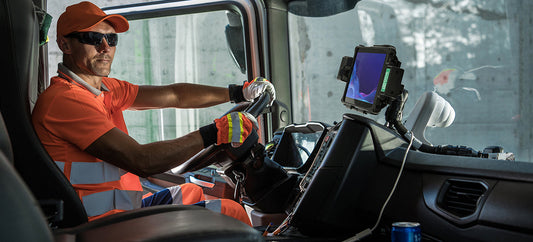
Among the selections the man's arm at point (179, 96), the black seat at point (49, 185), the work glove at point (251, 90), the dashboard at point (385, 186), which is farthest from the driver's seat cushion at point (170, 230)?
the man's arm at point (179, 96)

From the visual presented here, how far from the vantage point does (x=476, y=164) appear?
1.44 meters

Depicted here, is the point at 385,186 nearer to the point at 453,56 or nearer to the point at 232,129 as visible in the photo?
the point at 232,129

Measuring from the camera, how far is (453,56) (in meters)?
3.70

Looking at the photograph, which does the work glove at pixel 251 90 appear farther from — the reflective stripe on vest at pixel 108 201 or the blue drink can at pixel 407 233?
the blue drink can at pixel 407 233

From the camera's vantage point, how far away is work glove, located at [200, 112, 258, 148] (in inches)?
66.7

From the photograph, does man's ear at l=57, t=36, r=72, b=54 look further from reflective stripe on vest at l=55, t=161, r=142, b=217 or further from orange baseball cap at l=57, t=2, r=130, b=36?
reflective stripe on vest at l=55, t=161, r=142, b=217

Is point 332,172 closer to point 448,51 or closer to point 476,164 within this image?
point 476,164

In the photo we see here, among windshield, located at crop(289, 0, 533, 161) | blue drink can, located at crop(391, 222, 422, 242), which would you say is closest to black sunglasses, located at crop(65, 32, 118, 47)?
blue drink can, located at crop(391, 222, 422, 242)

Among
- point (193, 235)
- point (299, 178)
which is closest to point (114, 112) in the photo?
point (299, 178)

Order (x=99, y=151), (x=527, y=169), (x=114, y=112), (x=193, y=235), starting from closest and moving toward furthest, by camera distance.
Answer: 1. (x=193, y=235)
2. (x=527, y=169)
3. (x=99, y=151)
4. (x=114, y=112)

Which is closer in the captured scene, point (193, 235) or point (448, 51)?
point (193, 235)

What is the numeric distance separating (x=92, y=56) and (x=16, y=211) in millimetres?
1586

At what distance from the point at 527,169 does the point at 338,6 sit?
2.09m

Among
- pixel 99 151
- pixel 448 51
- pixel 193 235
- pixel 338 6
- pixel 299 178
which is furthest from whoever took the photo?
pixel 448 51
